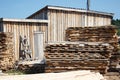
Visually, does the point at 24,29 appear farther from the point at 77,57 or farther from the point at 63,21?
the point at 77,57

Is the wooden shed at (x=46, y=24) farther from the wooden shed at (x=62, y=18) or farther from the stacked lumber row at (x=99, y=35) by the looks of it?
the stacked lumber row at (x=99, y=35)

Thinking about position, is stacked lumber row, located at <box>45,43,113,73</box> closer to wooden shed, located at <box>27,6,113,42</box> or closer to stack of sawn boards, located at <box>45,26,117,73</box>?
stack of sawn boards, located at <box>45,26,117,73</box>

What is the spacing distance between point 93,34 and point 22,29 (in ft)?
20.8

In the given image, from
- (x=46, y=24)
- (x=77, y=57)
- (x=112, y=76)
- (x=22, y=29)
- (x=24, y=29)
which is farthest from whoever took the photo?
(x=46, y=24)

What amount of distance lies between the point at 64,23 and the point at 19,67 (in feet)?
23.6

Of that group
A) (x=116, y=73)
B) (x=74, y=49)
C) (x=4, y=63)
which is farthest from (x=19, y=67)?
(x=116, y=73)

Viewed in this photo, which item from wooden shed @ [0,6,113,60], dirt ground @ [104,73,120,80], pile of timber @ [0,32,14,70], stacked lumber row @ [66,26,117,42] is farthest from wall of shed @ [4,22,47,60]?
dirt ground @ [104,73,120,80]

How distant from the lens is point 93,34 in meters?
13.0

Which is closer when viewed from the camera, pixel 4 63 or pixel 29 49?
pixel 4 63

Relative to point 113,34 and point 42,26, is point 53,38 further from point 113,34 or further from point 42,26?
point 113,34

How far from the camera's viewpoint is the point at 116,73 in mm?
11859

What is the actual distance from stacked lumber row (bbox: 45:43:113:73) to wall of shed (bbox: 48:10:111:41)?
8078 millimetres

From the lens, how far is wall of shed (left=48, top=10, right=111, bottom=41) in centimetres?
1947

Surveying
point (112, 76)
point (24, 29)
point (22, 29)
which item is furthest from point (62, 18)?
point (112, 76)
